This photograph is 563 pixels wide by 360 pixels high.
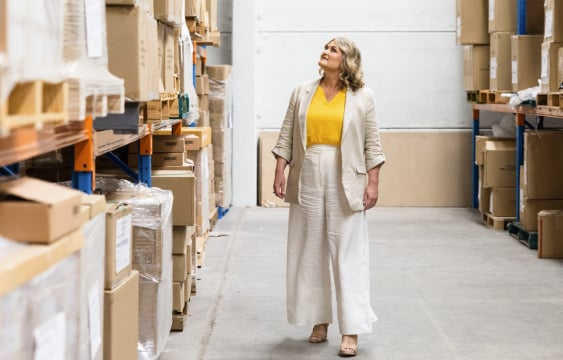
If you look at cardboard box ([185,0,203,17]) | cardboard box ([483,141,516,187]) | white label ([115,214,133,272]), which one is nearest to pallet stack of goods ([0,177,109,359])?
white label ([115,214,133,272])

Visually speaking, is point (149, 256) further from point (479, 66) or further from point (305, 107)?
point (479, 66)

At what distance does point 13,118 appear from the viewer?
2.25 m

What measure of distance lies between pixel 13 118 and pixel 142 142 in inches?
165

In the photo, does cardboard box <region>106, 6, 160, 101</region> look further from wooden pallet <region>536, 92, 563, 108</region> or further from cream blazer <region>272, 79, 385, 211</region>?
wooden pallet <region>536, 92, 563, 108</region>

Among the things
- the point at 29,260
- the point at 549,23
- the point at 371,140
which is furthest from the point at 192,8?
the point at 29,260

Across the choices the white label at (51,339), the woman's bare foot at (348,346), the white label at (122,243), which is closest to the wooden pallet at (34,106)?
the white label at (51,339)

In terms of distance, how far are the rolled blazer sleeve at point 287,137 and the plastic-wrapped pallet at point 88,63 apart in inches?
98.1

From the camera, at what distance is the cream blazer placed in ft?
19.5

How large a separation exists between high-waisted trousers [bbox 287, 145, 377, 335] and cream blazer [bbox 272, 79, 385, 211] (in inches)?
2.7

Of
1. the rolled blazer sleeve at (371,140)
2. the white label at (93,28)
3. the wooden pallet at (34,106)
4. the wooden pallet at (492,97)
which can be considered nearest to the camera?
the wooden pallet at (34,106)

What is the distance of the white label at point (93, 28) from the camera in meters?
3.53

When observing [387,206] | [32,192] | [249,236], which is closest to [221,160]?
[249,236]

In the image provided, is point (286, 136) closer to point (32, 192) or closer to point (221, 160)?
point (32, 192)

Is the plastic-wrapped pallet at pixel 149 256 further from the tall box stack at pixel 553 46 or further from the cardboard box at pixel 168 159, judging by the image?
the tall box stack at pixel 553 46
